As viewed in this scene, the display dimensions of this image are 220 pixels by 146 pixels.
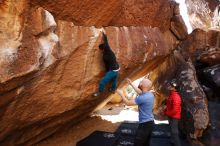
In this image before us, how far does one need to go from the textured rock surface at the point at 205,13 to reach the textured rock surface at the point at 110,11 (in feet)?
15.7

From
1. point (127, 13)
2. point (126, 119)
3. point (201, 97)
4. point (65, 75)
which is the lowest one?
point (126, 119)

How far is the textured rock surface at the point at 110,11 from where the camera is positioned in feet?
21.2

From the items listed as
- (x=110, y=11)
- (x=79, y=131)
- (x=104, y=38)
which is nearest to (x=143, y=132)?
(x=104, y=38)

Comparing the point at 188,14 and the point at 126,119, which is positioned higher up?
the point at 188,14

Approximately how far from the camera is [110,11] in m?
7.82

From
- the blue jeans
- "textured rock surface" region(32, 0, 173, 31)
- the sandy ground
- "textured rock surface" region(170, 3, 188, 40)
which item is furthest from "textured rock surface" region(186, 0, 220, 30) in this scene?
the blue jeans

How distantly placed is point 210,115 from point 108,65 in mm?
4337

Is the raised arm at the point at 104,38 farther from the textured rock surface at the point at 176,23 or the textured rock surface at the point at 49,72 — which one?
the textured rock surface at the point at 176,23

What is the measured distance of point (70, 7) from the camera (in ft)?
21.6

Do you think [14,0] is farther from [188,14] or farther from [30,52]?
[188,14]

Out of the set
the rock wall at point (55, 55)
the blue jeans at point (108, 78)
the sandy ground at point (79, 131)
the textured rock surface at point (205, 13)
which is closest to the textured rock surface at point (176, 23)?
the textured rock surface at point (205, 13)

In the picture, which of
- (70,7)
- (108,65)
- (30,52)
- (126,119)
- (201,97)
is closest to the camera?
(30,52)

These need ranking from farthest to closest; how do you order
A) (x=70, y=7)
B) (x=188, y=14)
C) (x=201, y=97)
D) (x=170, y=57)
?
1. (x=188, y=14)
2. (x=170, y=57)
3. (x=201, y=97)
4. (x=70, y=7)

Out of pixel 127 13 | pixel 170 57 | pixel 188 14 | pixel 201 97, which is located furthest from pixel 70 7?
pixel 188 14
